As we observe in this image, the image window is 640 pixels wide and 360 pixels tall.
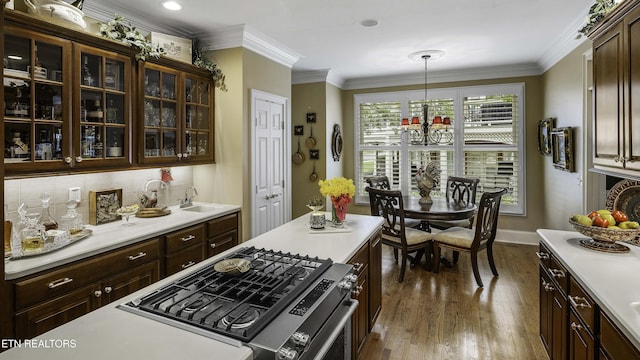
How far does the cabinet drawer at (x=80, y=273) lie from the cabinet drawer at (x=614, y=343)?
2.71 meters

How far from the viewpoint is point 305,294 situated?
144 centimetres

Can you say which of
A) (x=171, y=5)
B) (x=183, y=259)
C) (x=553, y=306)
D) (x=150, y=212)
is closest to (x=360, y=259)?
(x=553, y=306)

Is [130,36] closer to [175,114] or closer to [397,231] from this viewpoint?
[175,114]

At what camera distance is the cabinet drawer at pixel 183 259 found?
9.19 feet

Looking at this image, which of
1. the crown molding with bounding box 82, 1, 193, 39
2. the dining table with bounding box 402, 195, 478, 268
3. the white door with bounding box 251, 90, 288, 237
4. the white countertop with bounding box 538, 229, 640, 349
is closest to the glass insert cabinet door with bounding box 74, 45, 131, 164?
the crown molding with bounding box 82, 1, 193, 39

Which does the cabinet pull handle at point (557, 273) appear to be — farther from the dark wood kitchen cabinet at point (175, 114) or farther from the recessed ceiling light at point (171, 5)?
the recessed ceiling light at point (171, 5)

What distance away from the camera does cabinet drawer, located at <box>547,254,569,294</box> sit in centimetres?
188

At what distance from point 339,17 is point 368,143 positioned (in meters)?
3.24

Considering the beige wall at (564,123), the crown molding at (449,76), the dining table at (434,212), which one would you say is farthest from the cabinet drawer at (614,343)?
the crown molding at (449,76)

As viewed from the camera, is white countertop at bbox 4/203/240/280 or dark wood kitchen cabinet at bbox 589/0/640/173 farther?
white countertop at bbox 4/203/240/280

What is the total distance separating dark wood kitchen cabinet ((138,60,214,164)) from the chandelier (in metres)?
2.54

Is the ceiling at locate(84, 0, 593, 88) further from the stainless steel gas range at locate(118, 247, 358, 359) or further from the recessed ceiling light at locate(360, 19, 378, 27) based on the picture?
the stainless steel gas range at locate(118, 247, 358, 359)

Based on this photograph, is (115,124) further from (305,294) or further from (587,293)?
(587,293)

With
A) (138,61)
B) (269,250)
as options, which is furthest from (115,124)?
(269,250)
